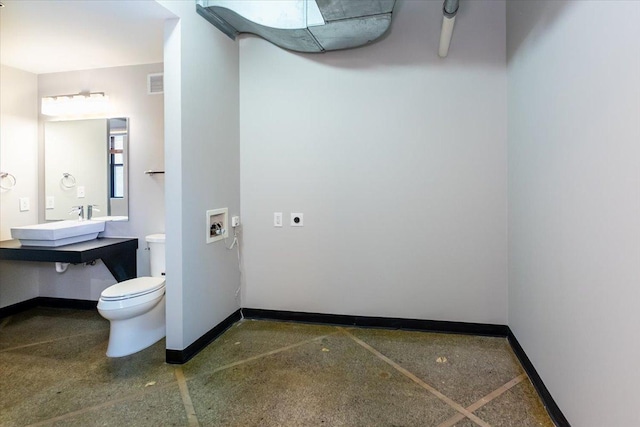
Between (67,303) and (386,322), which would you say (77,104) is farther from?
(386,322)

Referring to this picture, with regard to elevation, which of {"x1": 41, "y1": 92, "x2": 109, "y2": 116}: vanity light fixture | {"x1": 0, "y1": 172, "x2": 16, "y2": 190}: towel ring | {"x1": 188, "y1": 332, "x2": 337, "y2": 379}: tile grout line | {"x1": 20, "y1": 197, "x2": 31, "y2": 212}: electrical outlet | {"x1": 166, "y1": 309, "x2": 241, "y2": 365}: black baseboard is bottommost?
{"x1": 188, "y1": 332, "x2": 337, "y2": 379}: tile grout line

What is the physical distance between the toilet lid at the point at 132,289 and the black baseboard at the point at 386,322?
84 cm

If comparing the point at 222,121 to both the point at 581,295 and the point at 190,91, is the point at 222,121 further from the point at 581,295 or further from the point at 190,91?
the point at 581,295

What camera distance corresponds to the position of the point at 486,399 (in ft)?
6.35

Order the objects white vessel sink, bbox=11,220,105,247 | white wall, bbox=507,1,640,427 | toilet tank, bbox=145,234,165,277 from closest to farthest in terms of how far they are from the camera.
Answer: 1. white wall, bbox=507,1,640,427
2. white vessel sink, bbox=11,220,105,247
3. toilet tank, bbox=145,234,165,277

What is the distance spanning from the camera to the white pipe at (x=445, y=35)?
92.2 inches

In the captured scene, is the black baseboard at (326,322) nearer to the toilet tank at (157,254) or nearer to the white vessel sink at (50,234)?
the toilet tank at (157,254)

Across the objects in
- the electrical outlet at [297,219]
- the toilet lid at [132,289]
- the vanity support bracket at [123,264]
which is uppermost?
the electrical outlet at [297,219]

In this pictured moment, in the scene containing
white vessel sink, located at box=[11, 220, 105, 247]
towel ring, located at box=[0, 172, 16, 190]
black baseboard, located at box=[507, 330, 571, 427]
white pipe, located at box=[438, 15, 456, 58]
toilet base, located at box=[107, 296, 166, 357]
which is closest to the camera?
black baseboard, located at box=[507, 330, 571, 427]

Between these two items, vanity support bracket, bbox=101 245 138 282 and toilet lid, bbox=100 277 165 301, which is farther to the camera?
vanity support bracket, bbox=101 245 138 282

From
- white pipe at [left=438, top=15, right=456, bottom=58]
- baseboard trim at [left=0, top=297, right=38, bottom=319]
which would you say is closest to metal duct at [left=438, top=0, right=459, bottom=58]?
white pipe at [left=438, top=15, right=456, bottom=58]

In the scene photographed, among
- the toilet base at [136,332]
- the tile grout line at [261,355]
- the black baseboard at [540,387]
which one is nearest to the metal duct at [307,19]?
the toilet base at [136,332]

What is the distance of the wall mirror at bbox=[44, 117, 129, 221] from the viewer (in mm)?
3314

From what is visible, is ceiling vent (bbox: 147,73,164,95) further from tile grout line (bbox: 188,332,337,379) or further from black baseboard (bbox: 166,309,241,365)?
→ tile grout line (bbox: 188,332,337,379)
